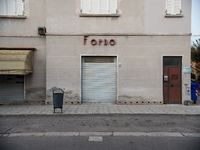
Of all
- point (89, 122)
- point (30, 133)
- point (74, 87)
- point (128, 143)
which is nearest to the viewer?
point (128, 143)

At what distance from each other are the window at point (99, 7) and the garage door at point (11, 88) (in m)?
5.78

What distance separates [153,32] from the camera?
10031 millimetres

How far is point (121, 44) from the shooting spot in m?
10.0

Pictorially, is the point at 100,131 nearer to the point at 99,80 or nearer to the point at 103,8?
the point at 99,80

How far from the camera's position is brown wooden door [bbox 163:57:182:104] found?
10.1m

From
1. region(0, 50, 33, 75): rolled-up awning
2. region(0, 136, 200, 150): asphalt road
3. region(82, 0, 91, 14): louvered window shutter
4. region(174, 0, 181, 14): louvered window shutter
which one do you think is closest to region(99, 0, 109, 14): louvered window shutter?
region(82, 0, 91, 14): louvered window shutter

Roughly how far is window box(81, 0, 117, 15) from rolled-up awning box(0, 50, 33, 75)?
14.2 feet

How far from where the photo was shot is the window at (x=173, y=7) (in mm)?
9984

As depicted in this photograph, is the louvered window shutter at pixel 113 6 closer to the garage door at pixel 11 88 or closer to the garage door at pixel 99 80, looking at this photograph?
the garage door at pixel 99 80

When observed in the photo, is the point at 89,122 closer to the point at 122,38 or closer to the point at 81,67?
the point at 81,67

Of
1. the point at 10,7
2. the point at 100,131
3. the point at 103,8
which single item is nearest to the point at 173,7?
the point at 103,8

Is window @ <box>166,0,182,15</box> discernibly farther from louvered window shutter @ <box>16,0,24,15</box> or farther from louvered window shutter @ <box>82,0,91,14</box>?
louvered window shutter @ <box>16,0,24,15</box>

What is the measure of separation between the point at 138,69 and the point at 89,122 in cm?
498

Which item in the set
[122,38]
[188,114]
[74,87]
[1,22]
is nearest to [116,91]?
[74,87]
